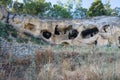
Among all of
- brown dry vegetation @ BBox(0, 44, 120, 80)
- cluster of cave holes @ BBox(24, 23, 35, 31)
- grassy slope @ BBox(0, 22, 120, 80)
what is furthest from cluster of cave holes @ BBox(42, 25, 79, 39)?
brown dry vegetation @ BBox(0, 44, 120, 80)

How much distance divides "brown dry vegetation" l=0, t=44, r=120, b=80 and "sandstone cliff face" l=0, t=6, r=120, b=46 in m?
10.7

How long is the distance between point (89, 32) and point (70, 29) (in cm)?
147

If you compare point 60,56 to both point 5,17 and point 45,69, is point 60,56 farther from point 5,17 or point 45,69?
point 5,17

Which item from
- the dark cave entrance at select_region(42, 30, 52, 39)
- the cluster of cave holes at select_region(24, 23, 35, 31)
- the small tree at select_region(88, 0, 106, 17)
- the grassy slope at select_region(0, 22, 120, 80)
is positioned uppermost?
the small tree at select_region(88, 0, 106, 17)

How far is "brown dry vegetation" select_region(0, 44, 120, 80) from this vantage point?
5824 mm

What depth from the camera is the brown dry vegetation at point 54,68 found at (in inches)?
229

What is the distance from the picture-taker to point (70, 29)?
816 inches

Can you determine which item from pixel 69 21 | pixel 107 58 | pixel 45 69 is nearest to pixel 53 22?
pixel 69 21

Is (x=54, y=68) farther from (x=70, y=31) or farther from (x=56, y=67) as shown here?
(x=70, y=31)

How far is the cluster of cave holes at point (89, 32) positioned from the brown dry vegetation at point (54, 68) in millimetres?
11438

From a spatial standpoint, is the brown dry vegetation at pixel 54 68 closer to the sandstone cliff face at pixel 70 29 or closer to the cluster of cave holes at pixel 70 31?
the sandstone cliff face at pixel 70 29

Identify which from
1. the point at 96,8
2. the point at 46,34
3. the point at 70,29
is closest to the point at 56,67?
the point at 70,29

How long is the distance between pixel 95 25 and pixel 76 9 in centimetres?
1132

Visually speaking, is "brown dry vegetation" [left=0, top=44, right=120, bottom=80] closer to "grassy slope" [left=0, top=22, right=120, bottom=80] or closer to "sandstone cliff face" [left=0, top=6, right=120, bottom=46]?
"grassy slope" [left=0, top=22, right=120, bottom=80]
